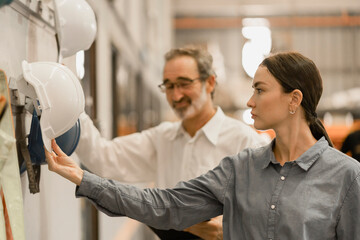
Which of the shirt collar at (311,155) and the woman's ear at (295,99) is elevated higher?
the woman's ear at (295,99)

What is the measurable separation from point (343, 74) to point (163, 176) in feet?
40.1

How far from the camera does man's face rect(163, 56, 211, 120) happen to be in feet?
7.88

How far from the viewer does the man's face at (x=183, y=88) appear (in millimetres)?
2402

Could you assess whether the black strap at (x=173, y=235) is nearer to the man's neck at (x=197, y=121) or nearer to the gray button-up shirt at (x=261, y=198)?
the gray button-up shirt at (x=261, y=198)

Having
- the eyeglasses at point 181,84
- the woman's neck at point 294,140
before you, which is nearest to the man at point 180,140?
the eyeglasses at point 181,84

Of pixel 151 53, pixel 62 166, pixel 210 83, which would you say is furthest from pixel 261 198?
pixel 151 53

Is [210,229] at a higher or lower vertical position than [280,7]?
lower

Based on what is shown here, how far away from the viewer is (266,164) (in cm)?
169

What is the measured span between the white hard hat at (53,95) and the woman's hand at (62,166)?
2.7 inches

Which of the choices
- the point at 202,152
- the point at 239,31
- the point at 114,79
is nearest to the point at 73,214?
the point at 202,152

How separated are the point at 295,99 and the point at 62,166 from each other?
2.60ft

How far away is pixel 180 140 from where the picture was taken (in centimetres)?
251

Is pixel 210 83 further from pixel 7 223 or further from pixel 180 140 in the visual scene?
pixel 7 223

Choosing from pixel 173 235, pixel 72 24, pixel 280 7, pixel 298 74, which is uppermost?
pixel 280 7
